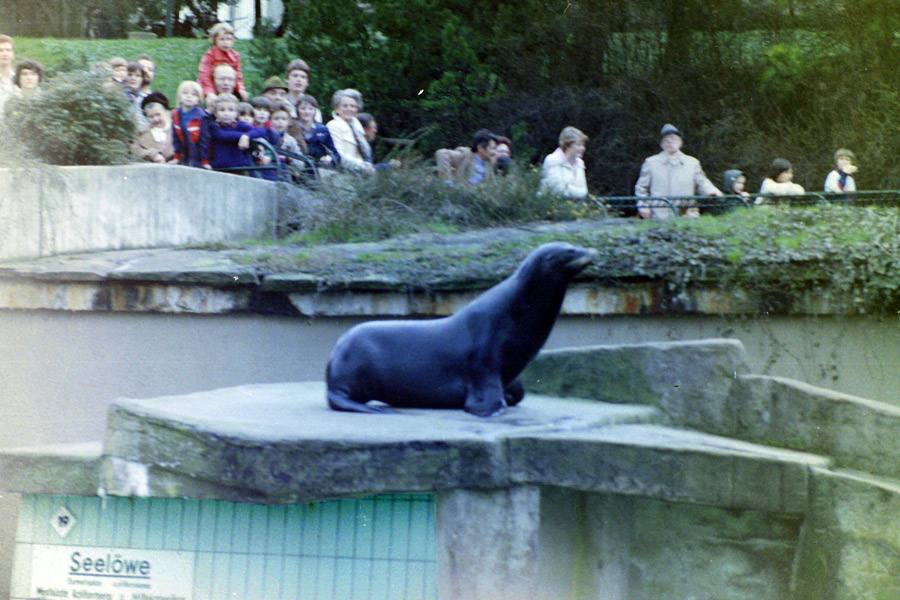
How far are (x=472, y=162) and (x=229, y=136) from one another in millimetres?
2451

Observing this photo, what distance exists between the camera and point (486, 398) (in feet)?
15.0

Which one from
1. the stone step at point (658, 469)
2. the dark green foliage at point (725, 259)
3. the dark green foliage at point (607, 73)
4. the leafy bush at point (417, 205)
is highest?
the dark green foliage at point (607, 73)

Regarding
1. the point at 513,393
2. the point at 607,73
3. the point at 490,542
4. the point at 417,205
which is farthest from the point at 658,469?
the point at 607,73

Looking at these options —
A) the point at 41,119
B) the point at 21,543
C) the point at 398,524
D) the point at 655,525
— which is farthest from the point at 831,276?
the point at 41,119

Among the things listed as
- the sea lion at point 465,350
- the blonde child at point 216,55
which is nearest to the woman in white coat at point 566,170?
the blonde child at point 216,55

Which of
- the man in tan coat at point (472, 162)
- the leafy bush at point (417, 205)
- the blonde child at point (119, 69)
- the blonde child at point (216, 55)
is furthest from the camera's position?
the blonde child at point (216, 55)

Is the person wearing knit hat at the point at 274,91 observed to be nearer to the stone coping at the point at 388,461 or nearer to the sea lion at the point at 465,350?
the sea lion at the point at 465,350

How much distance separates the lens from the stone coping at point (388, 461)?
3.90m

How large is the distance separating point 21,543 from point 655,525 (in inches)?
112

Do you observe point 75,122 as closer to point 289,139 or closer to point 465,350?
point 289,139

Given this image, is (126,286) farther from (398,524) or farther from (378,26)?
(378,26)

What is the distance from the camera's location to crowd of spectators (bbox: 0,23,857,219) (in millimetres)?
8867

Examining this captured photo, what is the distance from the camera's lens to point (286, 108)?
9.82 m

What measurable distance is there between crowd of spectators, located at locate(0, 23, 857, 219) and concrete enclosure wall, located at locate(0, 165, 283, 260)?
1.97 ft
